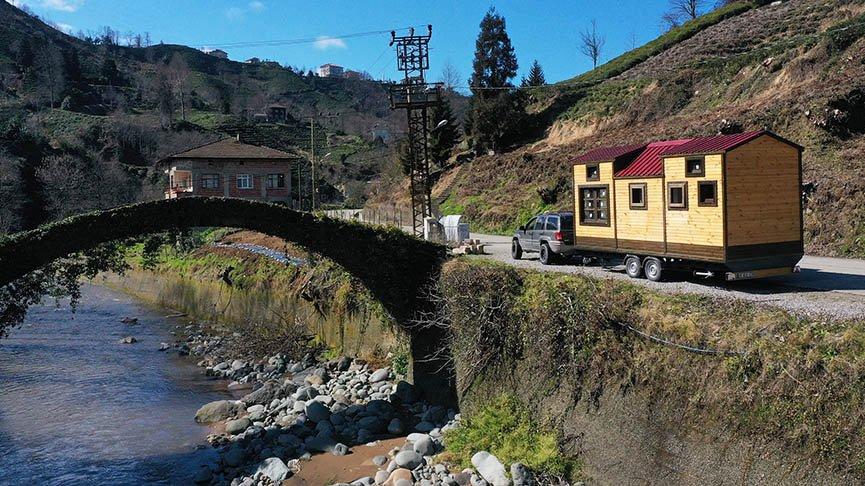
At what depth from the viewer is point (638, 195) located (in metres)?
16.9

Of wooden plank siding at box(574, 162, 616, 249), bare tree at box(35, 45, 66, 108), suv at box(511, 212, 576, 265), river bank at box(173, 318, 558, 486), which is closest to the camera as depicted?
river bank at box(173, 318, 558, 486)

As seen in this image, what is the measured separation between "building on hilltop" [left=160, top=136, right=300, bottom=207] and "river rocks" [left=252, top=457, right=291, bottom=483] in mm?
38470

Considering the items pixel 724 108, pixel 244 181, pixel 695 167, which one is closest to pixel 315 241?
pixel 695 167

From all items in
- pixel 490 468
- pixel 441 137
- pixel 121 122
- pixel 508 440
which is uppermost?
pixel 121 122

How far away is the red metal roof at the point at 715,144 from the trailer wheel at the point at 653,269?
8.43 feet

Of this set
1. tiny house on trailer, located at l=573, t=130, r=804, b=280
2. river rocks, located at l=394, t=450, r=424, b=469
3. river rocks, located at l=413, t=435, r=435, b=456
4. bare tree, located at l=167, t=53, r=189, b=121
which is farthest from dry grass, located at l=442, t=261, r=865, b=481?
bare tree, located at l=167, t=53, r=189, b=121

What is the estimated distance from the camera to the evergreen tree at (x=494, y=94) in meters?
50.2

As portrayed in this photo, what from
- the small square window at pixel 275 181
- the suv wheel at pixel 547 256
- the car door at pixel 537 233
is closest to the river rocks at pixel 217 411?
the suv wheel at pixel 547 256

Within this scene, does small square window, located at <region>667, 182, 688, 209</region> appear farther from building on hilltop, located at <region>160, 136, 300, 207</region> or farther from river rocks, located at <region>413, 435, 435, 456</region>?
building on hilltop, located at <region>160, 136, 300, 207</region>

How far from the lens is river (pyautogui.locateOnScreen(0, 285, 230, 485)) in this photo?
14227mm

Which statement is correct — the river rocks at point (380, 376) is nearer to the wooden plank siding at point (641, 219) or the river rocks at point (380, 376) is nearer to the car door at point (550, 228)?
the car door at point (550, 228)

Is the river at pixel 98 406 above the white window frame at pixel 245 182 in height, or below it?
below

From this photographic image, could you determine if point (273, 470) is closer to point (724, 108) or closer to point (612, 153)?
point (612, 153)

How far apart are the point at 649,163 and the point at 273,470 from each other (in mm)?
11276
